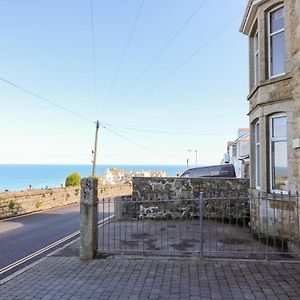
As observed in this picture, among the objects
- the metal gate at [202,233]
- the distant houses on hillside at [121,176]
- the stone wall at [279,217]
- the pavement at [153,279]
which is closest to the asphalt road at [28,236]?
the pavement at [153,279]

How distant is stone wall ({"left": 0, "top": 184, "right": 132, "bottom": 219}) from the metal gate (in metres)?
6.22

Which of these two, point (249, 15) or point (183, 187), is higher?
point (249, 15)

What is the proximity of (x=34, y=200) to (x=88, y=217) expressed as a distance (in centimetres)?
1377

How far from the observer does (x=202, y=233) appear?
26.8ft

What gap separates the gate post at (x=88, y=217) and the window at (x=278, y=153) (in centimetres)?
511

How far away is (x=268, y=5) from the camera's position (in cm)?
1077

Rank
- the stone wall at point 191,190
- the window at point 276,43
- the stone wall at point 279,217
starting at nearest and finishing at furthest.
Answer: the stone wall at point 279,217, the window at point 276,43, the stone wall at point 191,190

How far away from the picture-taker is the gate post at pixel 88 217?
8.23m

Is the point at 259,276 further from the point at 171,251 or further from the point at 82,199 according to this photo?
the point at 82,199

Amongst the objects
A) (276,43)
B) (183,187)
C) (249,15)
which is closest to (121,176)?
(183,187)

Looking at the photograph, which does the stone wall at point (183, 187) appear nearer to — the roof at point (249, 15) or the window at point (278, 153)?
the window at point (278, 153)

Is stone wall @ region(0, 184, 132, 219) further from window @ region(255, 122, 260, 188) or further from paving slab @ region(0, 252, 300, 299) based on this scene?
window @ region(255, 122, 260, 188)

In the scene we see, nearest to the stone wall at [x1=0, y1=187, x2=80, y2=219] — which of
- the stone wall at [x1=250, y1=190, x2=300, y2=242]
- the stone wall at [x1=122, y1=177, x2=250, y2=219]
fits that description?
the stone wall at [x1=122, y1=177, x2=250, y2=219]

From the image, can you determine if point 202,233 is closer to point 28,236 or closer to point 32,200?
point 28,236
